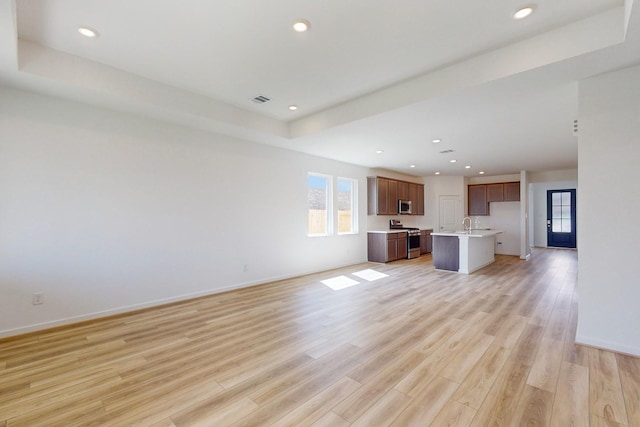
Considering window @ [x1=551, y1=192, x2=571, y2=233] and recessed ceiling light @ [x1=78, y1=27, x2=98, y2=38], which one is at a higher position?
recessed ceiling light @ [x1=78, y1=27, x2=98, y2=38]

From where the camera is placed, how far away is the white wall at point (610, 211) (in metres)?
2.57

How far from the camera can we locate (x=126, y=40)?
2.70 metres

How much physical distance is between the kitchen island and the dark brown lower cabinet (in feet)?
4.12

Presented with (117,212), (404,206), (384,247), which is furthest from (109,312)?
(404,206)

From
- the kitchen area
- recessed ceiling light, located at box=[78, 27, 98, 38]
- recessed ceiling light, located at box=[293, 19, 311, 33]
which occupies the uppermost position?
recessed ceiling light, located at box=[78, 27, 98, 38]

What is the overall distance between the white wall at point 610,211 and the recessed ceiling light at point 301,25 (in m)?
2.83

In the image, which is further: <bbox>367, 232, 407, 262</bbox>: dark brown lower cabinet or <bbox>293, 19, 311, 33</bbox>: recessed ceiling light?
<bbox>367, 232, 407, 262</bbox>: dark brown lower cabinet

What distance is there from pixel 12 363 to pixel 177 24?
3.38 m

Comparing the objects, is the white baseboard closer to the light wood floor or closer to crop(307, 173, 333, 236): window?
the light wood floor

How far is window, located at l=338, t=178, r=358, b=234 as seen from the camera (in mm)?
7266

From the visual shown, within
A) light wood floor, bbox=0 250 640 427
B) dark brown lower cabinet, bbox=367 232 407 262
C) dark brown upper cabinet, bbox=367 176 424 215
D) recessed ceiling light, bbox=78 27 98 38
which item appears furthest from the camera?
dark brown upper cabinet, bbox=367 176 424 215

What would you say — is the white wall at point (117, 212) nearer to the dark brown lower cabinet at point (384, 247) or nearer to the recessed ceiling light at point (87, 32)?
the recessed ceiling light at point (87, 32)

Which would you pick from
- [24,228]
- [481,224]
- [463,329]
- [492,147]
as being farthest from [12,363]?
[481,224]

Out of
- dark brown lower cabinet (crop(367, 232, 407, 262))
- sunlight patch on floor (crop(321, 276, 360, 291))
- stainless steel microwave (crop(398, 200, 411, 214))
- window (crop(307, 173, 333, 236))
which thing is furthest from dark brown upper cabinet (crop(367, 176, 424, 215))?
sunlight patch on floor (crop(321, 276, 360, 291))
